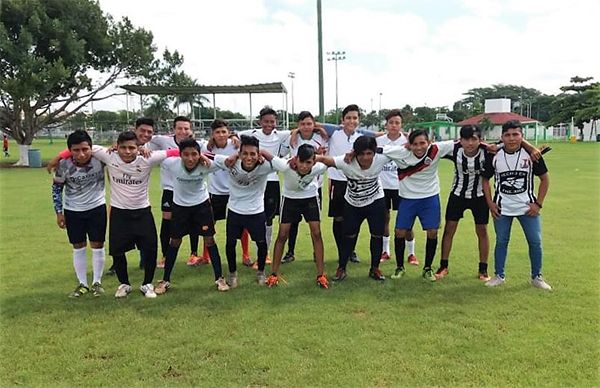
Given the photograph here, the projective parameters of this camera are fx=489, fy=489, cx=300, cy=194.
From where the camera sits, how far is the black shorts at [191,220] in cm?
536

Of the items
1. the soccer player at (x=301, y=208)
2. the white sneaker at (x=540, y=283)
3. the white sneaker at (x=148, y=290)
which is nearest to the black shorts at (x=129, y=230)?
the white sneaker at (x=148, y=290)

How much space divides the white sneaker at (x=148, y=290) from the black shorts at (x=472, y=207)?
3.43 m

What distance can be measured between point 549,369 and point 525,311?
3.76ft

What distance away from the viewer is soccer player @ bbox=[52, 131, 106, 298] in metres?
5.11

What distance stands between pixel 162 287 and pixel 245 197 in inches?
52.2

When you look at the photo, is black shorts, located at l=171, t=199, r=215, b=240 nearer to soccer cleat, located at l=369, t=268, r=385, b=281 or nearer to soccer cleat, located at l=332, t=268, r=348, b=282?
soccer cleat, located at l=332, t=268, r=348, b=282

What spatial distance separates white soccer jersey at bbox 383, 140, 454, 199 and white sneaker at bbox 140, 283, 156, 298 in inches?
117

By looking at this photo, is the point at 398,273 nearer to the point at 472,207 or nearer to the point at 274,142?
the point at 472,207

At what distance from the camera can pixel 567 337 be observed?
157 inches

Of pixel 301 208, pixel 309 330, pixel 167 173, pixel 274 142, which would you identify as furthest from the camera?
pixel 274 142

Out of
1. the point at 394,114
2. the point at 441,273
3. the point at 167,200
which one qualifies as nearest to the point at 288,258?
the point at 167,200

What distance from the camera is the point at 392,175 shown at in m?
6.60

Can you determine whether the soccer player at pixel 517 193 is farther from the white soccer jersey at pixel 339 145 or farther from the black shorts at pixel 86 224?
the black shorts at pixel 86 224

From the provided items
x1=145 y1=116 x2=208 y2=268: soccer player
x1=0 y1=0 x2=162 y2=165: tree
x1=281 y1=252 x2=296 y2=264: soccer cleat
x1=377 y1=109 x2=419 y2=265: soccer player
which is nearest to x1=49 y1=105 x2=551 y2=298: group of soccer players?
x1=145 y1=116 x2=208 y2=268: soccer player
